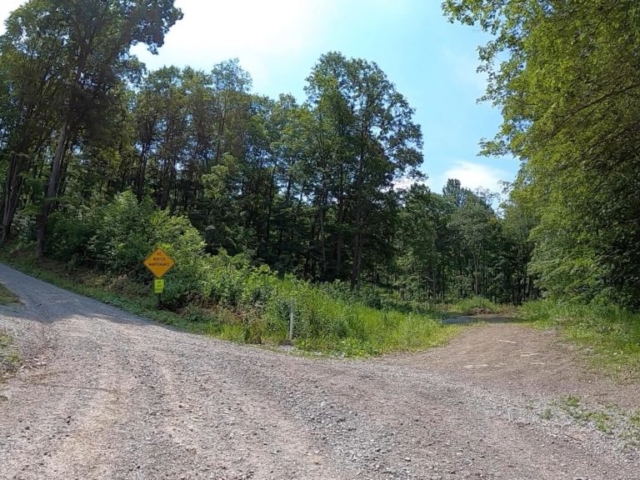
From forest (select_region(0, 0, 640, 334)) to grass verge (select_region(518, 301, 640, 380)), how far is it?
4.24 ft

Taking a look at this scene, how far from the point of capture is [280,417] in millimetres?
4906

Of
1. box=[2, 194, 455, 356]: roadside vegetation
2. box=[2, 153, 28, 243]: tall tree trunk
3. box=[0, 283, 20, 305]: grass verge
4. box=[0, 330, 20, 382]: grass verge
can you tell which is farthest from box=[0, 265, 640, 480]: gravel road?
box=[2, 153, 28, 243]: tall tree trunk

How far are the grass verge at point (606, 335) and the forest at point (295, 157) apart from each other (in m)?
1.29

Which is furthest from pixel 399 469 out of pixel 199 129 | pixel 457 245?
pixel 457 245

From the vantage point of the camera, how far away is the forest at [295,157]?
8.27 metres

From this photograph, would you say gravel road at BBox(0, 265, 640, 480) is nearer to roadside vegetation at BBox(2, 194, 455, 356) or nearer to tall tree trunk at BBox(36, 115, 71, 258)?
roadside vegetation at BBox(2, 194, 455, 356)

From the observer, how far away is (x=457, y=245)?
212ft

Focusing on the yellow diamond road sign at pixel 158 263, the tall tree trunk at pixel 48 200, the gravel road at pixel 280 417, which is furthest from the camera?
the tall tree trunk at pixel 48 200

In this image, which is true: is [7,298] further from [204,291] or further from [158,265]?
[204,291]

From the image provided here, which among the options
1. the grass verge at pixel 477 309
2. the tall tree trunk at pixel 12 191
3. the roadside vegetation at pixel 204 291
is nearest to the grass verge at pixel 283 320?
the roadside vegetation at pixel 204 291

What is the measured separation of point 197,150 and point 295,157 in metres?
8.67

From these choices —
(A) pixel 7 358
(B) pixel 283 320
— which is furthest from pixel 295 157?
(A) pixel 7 358

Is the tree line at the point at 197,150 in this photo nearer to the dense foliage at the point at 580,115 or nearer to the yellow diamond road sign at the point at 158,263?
the yellow diamond road sign at the point at 158,263

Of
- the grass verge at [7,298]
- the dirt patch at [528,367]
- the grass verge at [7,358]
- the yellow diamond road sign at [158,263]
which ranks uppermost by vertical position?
the yellow diamond road sign at [158,263]
